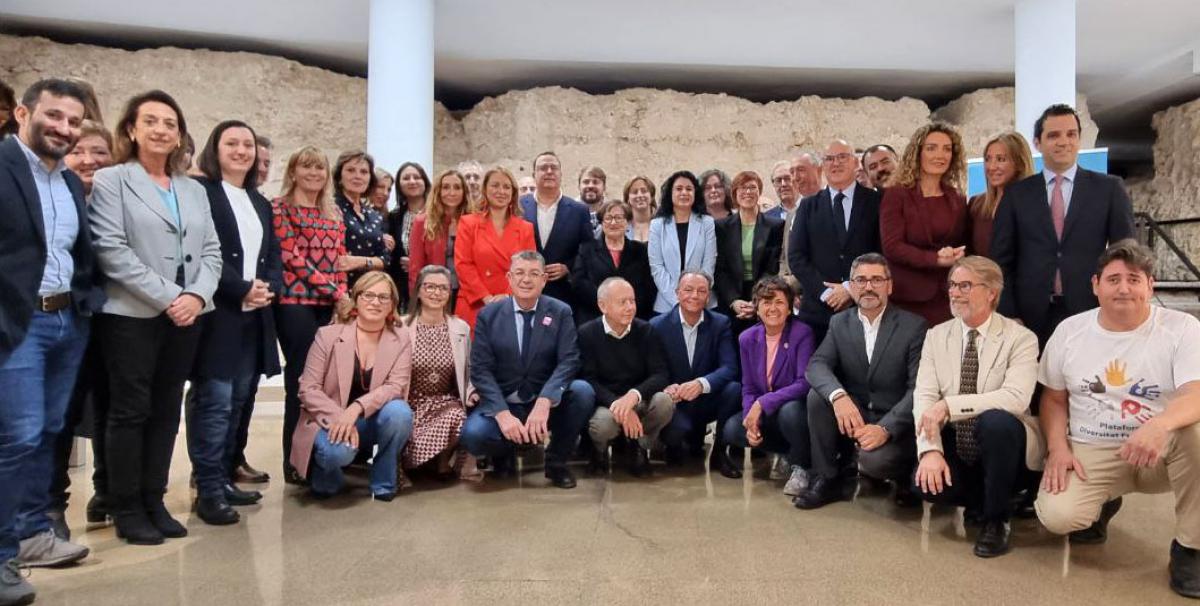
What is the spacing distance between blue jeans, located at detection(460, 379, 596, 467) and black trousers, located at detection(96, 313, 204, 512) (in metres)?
1.34

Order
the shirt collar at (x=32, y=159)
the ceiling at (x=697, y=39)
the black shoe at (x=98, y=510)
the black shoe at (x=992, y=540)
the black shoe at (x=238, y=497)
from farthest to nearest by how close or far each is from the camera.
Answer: the ceiling at (x=697, y=39) < the black shoe at (x=238, y=497) < the black shoe at (x=98, y=510) < the black shoe at (x=992, y=540) < the shirt collar at (x=32, y=159)

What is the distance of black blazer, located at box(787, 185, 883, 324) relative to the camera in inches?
152

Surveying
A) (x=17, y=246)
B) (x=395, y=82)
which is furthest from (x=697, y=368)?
(x=395, y=82)

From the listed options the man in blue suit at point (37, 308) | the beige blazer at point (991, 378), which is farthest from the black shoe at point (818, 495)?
the man in blue suit at point (37, 308)

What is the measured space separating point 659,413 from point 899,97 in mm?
8938

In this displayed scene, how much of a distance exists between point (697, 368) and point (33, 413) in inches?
117

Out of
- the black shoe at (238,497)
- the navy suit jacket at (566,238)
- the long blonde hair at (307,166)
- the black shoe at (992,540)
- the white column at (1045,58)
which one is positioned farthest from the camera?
the white column at (1045,58)

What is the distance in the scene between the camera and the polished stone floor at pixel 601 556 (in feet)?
7.66

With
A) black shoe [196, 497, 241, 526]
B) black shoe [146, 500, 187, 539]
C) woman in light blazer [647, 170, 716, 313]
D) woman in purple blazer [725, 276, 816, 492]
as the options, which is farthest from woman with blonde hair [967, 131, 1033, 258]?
black shoe [146, 500, 187, 539]

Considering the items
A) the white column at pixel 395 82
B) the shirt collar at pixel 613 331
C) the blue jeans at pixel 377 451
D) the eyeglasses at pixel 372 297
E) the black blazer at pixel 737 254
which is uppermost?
the white column at pixel 395 82

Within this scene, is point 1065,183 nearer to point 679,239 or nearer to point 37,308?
point 679,239

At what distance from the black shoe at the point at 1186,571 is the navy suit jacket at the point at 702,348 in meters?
A: 2.06

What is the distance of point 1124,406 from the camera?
8.62 ft

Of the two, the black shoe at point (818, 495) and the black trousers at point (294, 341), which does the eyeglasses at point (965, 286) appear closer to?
the black shoe at point (818, 495)
